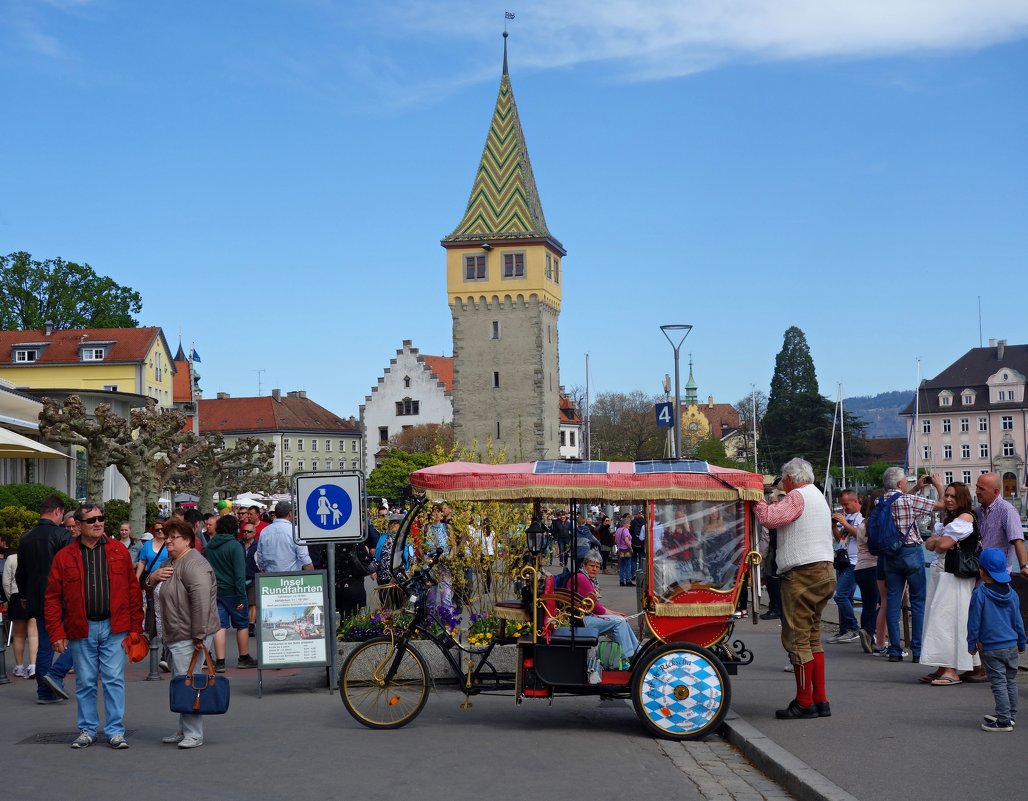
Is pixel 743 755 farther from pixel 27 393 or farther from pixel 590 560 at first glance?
pixel 27 393

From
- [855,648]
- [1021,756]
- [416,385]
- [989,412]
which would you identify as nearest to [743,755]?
[1021,756]

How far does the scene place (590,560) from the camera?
11.6m

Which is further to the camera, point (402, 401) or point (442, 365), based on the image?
point (442, 365)

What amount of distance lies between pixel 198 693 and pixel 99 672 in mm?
962

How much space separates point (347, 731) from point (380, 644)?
79cm

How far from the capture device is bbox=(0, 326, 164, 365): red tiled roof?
92.9 meters

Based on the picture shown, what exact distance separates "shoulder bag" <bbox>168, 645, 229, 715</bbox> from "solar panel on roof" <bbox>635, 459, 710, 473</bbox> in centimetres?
372

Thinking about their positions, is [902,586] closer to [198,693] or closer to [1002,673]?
[1002,673]

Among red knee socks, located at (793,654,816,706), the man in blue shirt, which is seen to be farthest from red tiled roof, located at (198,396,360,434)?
red knee socks, located at (793,654,816,706)

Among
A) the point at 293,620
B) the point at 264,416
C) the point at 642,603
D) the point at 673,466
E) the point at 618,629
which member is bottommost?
the point at 293,620

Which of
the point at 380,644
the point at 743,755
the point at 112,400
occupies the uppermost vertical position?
the point at 112,400

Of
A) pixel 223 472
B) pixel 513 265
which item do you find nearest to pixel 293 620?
pixel 223 472

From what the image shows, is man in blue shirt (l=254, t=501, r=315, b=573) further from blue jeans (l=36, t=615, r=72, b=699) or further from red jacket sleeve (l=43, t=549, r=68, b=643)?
red jacket sleeve (l=43, t=549, r=68, b=643)

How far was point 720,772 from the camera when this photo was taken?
9.55 metres
